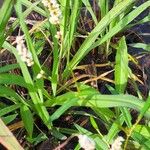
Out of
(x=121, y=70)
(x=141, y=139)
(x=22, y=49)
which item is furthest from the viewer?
(x=121, y=70)

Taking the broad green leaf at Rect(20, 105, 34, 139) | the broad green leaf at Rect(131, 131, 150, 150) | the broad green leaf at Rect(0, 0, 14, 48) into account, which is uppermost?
the broad green leaf at Rect(0, 0, 14, 48)

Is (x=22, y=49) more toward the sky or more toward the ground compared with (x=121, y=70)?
more toward the sky

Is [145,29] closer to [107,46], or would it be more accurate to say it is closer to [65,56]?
[107,46]

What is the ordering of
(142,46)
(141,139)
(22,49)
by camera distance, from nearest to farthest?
→ 1. (22,49)
2. (141,139)
3. (142,46)

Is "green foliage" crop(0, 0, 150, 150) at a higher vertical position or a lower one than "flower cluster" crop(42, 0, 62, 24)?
lower

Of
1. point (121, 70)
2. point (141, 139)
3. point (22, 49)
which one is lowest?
point (141, 139)

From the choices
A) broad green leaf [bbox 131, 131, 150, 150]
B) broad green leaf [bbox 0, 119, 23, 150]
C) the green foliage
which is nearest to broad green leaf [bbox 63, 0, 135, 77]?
the green foliage

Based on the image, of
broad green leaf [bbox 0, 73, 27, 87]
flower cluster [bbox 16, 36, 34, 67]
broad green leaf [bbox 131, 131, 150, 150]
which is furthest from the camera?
broad green leaf [bbox 0, 73, 27, 87]

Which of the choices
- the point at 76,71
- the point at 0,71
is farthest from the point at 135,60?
the point at 0,71

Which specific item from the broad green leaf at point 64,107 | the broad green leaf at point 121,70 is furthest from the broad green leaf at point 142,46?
the broad green leaf at point 64,107

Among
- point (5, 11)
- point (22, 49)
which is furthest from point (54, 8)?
point (5, 11)

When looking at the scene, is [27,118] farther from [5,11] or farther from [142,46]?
[142,46]

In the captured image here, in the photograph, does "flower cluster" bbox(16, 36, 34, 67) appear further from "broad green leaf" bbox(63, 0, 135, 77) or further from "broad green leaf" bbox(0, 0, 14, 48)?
"broad green leaf" bbox(63, 0, 135, 77)
